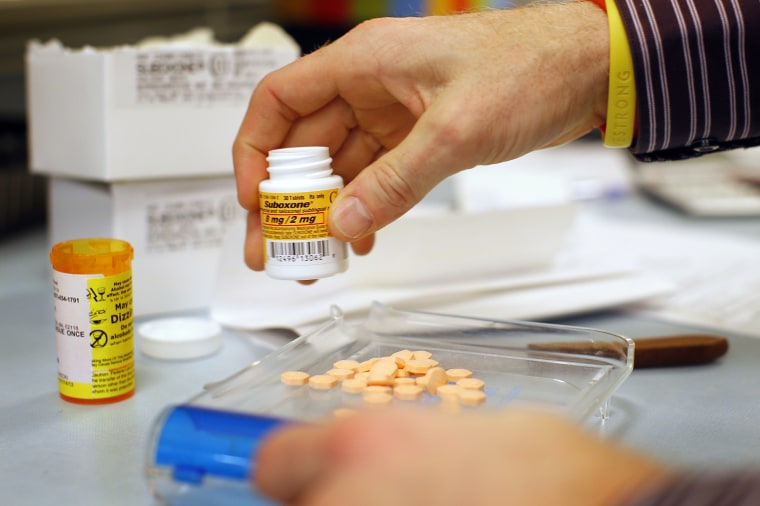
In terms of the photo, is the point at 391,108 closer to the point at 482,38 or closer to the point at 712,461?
the point at 482,38

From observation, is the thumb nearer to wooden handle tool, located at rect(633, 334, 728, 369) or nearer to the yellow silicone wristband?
the yellow silicone wristband

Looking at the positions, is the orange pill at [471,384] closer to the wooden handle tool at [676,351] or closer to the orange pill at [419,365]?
the orange pill at [419,365]

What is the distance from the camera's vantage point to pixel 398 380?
75cm

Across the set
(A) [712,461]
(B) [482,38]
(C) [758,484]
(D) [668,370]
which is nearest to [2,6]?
(B) [482,38]

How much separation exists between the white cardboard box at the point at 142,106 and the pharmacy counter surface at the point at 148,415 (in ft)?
0.77

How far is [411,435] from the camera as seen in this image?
419mm

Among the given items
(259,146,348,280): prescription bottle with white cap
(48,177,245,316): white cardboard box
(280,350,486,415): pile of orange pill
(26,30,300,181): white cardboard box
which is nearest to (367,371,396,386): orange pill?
(280,350,486,415): pile of orange pill

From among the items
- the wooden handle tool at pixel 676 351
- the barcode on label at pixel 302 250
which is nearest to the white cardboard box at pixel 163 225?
the barcode on label at pixel 302 250

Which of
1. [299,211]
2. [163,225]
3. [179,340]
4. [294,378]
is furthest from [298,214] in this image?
[163,225]

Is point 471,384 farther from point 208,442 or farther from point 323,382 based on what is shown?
point 208,442

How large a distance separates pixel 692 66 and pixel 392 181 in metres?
0.35

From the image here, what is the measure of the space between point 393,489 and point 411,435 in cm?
3

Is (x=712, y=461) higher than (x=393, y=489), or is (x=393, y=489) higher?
(x=393, y=489)

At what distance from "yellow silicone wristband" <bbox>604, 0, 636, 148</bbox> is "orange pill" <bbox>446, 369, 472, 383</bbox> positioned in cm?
32
